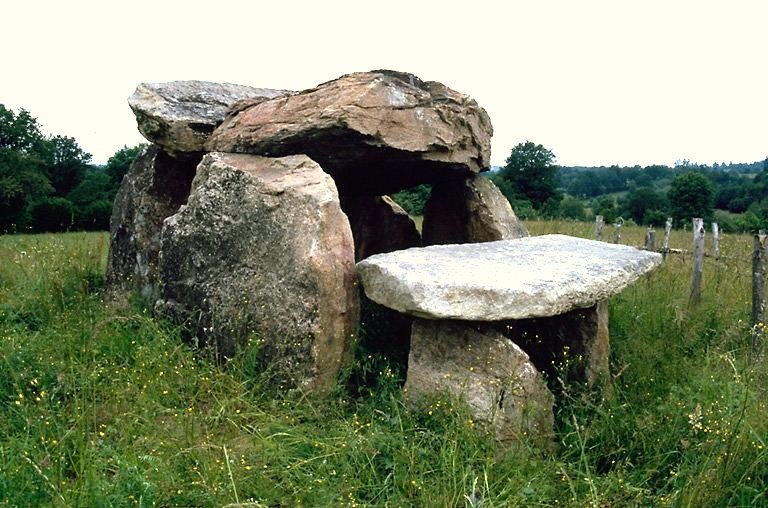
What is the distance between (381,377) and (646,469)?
76.3 inches

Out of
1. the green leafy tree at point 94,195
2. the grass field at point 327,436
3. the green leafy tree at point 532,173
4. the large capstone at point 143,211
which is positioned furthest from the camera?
the green leafy tree at point 532,173

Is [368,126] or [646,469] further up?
[368,126]

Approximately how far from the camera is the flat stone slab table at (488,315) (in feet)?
16.1

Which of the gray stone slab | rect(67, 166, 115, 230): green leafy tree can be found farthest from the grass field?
rect(67, 166, 115, 230): green leafy tree

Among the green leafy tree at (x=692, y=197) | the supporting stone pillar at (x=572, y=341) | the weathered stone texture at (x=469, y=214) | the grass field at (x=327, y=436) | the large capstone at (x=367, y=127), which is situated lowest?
the grass field at (x=327, y=436)

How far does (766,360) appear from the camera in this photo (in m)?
5.53

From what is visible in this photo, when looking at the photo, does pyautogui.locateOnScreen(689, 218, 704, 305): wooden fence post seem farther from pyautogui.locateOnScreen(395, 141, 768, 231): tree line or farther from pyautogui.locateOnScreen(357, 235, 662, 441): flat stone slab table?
pyautogui.locateOnScreen(395, 141, 768, 231): tree line

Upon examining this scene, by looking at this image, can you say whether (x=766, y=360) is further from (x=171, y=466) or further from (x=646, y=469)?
(x=171, y=466)

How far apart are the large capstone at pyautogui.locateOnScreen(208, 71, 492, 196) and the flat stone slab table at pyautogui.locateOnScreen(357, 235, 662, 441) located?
4.47 ft

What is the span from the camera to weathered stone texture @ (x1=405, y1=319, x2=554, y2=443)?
4.84 m

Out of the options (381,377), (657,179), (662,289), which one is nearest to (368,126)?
(381,377)

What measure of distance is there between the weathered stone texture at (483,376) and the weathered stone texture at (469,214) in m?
2.85

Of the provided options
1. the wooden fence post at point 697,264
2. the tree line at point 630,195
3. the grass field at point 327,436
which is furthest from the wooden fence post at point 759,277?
the tree line at point 630,195

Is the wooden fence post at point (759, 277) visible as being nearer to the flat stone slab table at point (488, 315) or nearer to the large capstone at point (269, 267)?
the flat stone slab table at point (488, 315)
